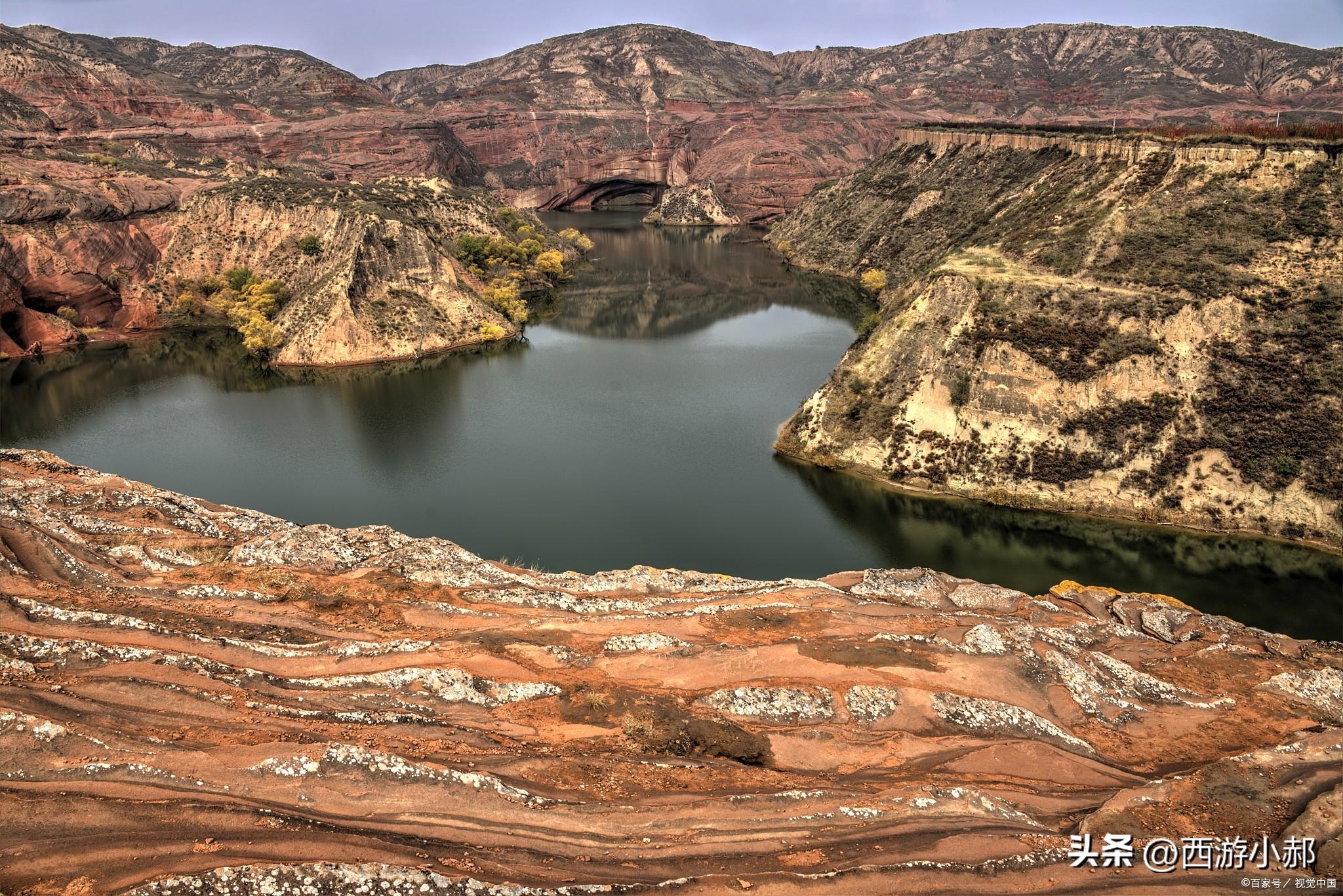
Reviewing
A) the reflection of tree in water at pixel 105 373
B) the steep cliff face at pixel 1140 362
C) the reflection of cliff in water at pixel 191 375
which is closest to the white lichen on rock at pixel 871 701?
the steep cliff face at pixel 1140 362

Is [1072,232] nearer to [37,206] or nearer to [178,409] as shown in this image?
[178,409]

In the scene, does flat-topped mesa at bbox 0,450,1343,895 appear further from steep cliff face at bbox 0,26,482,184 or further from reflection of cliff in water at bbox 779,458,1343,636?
steep cliff face at bbox 0,26,482,184

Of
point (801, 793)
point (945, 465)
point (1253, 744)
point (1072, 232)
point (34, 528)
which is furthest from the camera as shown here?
point (1072, 232)

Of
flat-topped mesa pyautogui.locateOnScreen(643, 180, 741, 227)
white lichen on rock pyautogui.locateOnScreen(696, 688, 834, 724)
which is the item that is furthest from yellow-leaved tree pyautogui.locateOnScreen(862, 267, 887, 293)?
white lichen on rock pyautogui.locateOnScreen(696, 688, 834, 724)

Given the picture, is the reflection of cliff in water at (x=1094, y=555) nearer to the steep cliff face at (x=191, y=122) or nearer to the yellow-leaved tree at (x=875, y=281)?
the yellow-leaved tree at (x=875, y=281)

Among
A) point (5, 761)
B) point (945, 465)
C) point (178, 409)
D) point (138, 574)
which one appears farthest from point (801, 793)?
point (178, 409)
